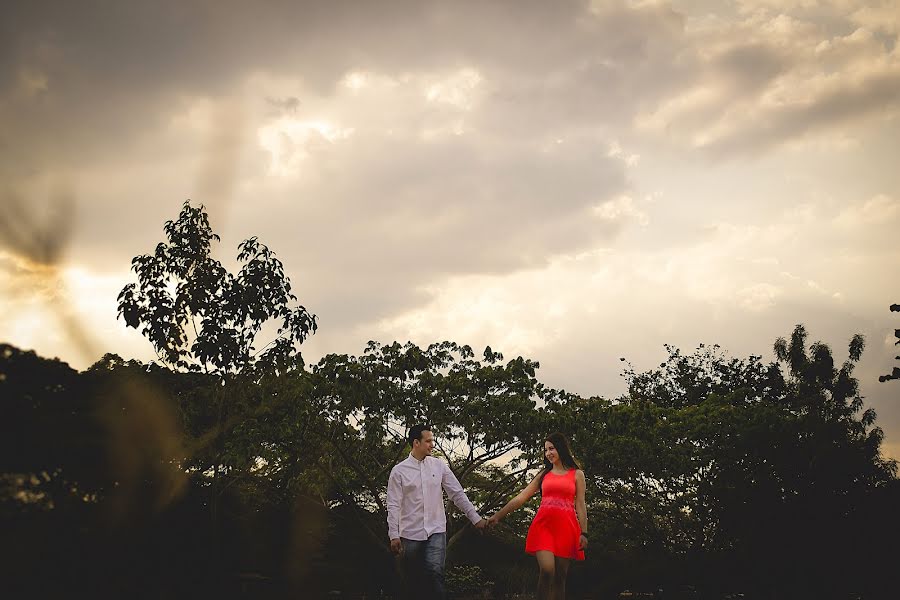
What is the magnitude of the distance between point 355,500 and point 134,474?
62.1ft

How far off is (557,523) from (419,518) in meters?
1.43

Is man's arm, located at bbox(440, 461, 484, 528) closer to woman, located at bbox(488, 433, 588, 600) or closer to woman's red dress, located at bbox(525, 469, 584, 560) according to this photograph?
woman, located at bbox(488, 433, 588, 600)

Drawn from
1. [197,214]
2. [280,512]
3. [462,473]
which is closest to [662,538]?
[462,473]

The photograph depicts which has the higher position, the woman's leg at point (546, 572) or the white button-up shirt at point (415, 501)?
the white button-up shirt at point (415, 501)

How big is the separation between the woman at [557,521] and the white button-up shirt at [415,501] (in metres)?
0.81

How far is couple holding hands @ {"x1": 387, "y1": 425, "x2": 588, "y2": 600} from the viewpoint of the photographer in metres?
7.75

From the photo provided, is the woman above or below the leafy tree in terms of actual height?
below

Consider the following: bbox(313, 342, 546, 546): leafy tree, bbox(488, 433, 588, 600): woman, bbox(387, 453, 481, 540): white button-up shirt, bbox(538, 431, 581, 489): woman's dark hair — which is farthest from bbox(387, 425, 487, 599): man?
bbox(313, 342, 546, 546): leafy tree

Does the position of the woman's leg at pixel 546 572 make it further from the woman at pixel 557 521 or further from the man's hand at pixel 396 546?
the man's hand at pixel 396 546

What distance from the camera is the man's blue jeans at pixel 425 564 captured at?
25.0ft

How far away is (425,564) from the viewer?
7.73m

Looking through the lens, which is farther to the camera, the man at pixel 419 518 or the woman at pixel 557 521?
the woman at pixel 557 521

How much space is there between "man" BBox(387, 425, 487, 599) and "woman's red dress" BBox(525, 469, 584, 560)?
37.7 inches

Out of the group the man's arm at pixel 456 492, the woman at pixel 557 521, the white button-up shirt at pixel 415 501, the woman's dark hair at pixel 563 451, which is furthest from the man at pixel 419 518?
the woman's dark hair at pixel 563 451
